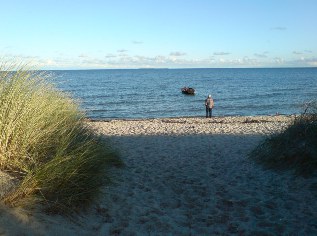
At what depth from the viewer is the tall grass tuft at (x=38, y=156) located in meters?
4.83

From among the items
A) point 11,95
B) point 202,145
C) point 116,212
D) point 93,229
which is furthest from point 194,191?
point 202,145

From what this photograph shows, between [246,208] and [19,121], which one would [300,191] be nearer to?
[246,208]

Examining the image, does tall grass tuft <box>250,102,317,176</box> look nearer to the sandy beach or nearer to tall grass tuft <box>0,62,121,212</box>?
the sandy beach

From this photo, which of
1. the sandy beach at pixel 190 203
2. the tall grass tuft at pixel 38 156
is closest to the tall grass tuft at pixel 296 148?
the sandy beach at pixel 190 203

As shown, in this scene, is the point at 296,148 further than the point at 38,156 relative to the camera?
Yes

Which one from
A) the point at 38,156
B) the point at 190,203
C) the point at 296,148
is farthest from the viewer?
the point at 296,148

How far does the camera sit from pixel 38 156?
18.1ft

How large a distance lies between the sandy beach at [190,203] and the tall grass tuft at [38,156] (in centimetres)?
24

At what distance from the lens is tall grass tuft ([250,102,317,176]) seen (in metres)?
7.42

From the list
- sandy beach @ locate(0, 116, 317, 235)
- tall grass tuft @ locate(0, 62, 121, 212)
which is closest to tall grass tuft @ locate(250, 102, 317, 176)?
sandy beach @ locate(0, 116, 317, 235)

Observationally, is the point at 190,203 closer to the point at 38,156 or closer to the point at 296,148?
the point at 38,156

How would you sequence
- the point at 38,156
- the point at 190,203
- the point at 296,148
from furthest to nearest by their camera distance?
1. the point at 296,148
2. the point at 190,203
3. the point at 38,156

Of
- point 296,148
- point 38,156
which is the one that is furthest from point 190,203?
point 296,148

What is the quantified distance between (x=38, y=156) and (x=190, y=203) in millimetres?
2606
